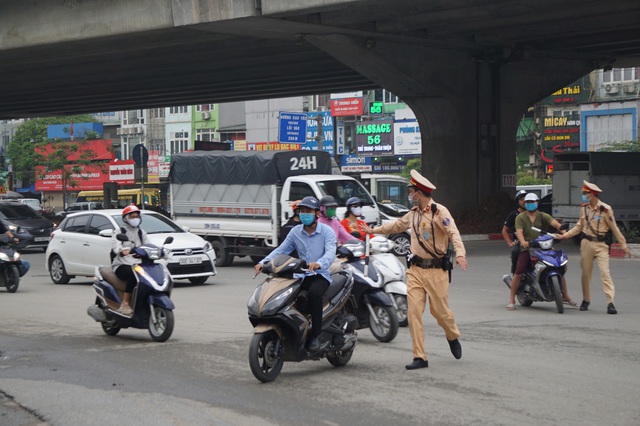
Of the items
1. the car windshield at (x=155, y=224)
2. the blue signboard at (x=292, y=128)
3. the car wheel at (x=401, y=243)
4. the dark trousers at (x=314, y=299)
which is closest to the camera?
the dark trousers at (x=314, y=299)

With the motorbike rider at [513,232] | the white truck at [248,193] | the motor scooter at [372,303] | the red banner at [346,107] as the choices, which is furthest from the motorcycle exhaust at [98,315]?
the red banner at [346,107]

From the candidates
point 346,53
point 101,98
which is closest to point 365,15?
point 346,53

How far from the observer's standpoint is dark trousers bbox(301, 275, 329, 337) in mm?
8266

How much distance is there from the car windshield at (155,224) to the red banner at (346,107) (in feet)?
192

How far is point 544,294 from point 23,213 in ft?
80.3

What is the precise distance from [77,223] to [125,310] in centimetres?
934

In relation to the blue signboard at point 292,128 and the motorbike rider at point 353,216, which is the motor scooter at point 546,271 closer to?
the motorbike rider at point 353,216

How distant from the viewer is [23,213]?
33.7 meters

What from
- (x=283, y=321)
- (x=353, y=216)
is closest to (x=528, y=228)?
(x=353, y=216)

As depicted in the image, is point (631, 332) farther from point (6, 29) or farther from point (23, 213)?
point (23, 213)

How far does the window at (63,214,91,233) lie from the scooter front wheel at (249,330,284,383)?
12114 millimetres

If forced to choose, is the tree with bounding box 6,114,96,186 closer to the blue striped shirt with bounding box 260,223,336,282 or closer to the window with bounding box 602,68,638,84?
the window with bounding box 602,68,638,84

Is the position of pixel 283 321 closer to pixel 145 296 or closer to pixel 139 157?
pixel 145 296

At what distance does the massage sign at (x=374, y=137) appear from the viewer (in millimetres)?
78688
